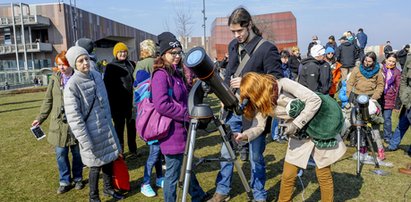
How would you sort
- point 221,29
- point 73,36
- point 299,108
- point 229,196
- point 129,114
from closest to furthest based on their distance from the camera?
1. point 299,108
2. point 229,196
3. point 129,114
4. point 221,29
5. point 73,36

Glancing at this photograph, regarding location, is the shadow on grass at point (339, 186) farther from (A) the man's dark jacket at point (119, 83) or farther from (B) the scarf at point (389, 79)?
(A) the man's dark jacket at point (119, 83)

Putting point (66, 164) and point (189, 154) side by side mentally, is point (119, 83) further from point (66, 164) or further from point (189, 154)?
point (189, 154)

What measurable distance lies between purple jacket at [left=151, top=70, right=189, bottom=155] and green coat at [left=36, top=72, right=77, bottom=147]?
1.64m

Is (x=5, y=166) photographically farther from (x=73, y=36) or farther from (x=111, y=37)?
(x=111, y=37)

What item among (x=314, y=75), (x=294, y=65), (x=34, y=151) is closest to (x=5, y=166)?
(x=34, y=151)

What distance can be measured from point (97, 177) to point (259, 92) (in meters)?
2.08

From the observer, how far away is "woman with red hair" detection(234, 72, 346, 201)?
2643 mm

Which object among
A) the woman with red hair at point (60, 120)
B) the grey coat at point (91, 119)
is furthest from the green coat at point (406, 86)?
the woman with red hair at point (60, 120)

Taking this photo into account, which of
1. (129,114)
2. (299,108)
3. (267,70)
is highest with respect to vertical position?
(267,70)

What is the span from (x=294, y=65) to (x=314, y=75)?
370 cm

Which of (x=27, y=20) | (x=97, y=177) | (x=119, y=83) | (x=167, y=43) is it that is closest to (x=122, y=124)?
(x=119, y=83)

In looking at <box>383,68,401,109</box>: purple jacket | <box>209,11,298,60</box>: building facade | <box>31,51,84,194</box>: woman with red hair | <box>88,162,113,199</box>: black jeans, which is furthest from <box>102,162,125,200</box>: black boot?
<box>209,11,298,60</box>: building facade

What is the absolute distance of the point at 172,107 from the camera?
9.30 ft

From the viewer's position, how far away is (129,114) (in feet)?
17.0
